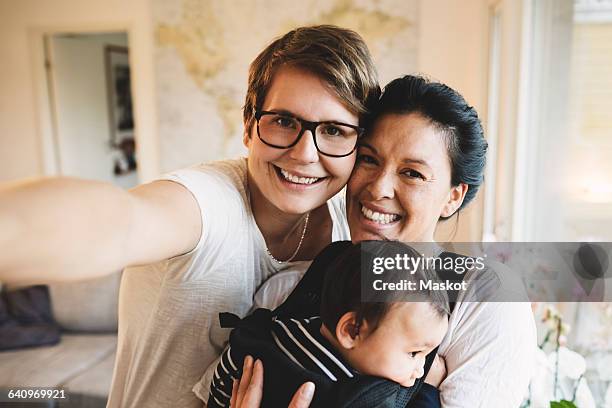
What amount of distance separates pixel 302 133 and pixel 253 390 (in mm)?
427

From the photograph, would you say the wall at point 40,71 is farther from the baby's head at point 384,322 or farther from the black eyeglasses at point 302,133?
the baby's head at point 384,322

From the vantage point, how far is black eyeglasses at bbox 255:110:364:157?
857mm

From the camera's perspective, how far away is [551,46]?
5.67 feet

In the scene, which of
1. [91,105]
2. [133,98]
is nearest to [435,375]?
[133,98]

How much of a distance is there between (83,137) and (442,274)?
178 inches

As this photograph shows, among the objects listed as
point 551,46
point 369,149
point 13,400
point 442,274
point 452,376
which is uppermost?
point 551,46

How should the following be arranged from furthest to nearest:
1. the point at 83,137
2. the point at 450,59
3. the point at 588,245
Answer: the point at 83,137 → the point at 450,59 → the point at 588,245

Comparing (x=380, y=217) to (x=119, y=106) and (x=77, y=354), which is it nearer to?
(x=77, y=354)

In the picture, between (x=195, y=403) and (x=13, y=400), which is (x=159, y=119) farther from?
(x=195, y=403)

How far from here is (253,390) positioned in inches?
29.9

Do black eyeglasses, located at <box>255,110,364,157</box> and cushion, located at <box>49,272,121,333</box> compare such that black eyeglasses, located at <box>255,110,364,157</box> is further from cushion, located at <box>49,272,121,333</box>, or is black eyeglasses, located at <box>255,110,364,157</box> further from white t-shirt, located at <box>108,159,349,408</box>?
cushion, located at <box>49,272,121,333</box>

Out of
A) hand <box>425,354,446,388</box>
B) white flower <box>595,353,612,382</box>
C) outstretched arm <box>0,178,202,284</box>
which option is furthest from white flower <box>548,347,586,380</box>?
outstretched arm <box>0,178,202,284</box>

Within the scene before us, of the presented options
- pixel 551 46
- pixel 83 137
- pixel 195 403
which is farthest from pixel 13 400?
pixel 83 137

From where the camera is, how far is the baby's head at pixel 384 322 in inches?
28.4
